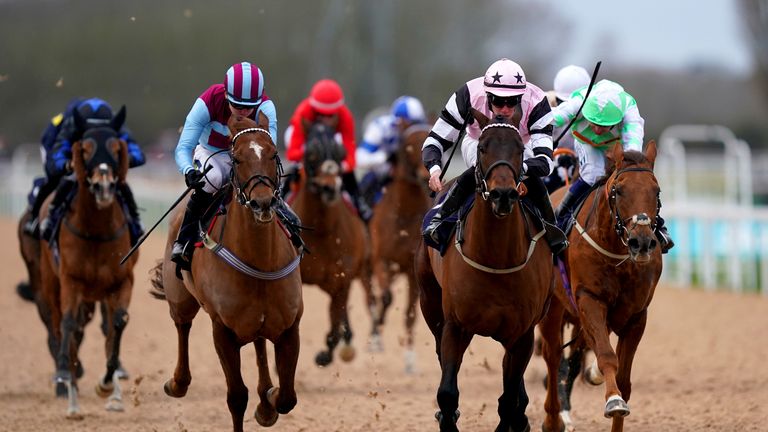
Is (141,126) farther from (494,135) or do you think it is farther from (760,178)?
(494,135)

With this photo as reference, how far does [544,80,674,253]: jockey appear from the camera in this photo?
24.3ft

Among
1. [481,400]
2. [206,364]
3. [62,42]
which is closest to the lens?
[481,400]

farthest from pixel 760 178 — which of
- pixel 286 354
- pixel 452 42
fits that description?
pixel 452 42

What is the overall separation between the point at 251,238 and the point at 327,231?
3.67 metres

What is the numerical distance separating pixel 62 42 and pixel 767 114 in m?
26.2

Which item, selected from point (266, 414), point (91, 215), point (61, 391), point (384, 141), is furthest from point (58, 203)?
point (384, 141)

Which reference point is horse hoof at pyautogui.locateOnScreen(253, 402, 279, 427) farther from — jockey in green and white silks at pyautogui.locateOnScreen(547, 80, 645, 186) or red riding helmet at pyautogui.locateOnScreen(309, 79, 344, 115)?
red riding helmet at pyautogui.locateOnScreen(309, 79, 344, 115)

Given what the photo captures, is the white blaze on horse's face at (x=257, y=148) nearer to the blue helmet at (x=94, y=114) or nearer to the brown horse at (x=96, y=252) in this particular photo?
the brown horse at (x=96, y=252)

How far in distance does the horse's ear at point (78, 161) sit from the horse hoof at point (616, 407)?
458 centimetres

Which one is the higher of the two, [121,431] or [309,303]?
[309,303]

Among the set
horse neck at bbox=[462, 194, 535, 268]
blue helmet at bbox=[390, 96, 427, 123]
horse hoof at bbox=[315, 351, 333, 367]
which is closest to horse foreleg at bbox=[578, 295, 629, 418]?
horse neck at bbox=[462, 194, 535, 268]

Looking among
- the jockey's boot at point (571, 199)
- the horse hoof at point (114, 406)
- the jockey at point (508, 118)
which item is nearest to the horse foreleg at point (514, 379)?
the jockey at point (508, 118)

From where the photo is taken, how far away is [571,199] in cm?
776

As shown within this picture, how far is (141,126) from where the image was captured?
5038 cm
